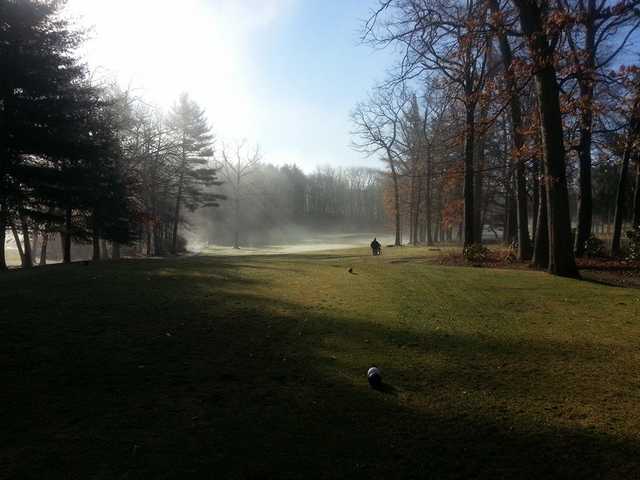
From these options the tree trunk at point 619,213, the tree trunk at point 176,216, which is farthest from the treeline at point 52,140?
the tree trunk at point 619,213

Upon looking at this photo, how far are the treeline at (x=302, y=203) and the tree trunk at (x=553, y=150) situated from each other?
64596 mm

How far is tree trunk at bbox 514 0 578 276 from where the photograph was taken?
36.9 feet

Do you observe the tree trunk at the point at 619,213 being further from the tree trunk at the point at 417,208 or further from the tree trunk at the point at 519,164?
the tree trunk at the point at 417,208

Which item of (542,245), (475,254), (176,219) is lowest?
(475,254)

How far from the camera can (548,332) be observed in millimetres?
6617

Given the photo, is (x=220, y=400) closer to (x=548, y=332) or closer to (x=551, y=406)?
(x=551, y=406)

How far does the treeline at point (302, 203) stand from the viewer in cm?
7931

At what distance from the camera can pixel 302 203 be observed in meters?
103

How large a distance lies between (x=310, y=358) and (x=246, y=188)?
6975 cm

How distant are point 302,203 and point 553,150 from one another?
92107 millimetres

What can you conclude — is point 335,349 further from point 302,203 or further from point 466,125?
point 302,203

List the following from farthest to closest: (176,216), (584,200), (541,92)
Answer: (176,216), (584,200), (541,92)

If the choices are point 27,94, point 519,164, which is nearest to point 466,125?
point 519,164

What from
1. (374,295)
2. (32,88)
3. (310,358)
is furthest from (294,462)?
(32,88)
